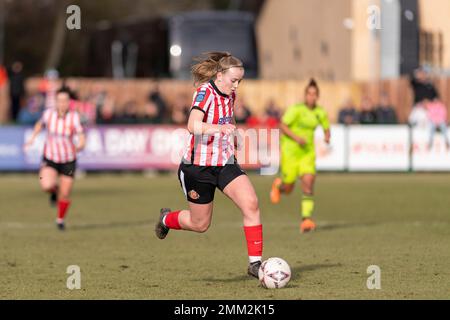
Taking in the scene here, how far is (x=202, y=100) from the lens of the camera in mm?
10922

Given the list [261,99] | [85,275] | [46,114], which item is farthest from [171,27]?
[85,275]

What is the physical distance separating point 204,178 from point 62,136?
6.46 m

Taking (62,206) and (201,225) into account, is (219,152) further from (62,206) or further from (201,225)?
(62,206)

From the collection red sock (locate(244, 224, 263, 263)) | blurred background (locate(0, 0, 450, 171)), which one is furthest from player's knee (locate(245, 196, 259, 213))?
blurred background (locate(0, 0, 450, 171))

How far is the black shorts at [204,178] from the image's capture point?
36.3 feet

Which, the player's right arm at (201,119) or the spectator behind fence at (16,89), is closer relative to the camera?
the player's right arm at (201,119)

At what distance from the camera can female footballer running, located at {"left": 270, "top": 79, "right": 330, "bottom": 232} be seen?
656 inches

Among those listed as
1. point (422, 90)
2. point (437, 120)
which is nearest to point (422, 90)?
point (422, 90)

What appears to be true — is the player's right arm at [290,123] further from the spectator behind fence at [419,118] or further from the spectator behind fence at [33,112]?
the spectator behind fence at [33,112]

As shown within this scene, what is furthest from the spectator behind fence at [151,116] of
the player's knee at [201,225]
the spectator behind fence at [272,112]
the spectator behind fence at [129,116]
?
the player's knee at [201,225]


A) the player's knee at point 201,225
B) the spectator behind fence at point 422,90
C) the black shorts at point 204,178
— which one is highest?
the spectator behind fence at point 422,90

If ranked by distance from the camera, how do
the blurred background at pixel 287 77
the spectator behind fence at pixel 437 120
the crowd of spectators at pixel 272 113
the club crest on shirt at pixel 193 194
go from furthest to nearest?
the crowd of spectators at pixel 272 113
the blurred background at pixel 287 77
the spectator behind fence at pixel 437 120
the club crest on shirt at pixel 193 194

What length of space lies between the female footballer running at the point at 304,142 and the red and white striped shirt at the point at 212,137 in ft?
18.4
